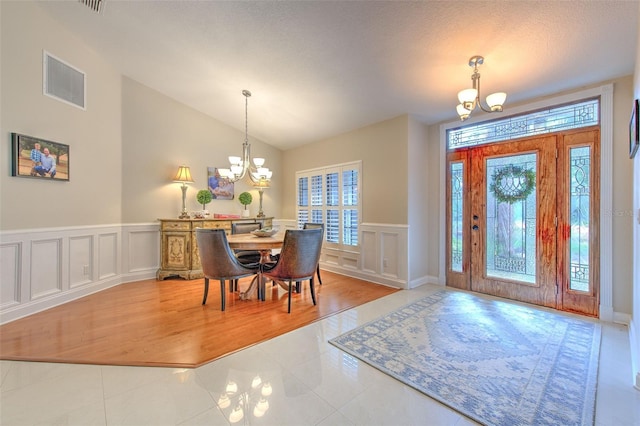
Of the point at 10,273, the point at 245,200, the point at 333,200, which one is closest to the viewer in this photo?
the point at 10,273

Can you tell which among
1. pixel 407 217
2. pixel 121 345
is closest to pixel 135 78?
pixel 121 345

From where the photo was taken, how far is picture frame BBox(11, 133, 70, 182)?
277cm

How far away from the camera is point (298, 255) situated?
306 centimetres

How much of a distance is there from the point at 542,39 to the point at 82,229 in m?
5.42

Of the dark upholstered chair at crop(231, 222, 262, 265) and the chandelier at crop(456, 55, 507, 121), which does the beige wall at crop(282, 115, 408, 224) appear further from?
the dark upholstered chair at crop(231, 222, 262, 265)

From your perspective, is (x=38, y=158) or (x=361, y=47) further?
(x=38, y=158)

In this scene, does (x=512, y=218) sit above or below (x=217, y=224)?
above

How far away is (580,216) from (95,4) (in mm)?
5647

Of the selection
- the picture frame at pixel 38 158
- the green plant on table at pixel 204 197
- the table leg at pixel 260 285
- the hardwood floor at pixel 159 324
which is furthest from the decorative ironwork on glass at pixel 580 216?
the picture frame at pixel 38 158

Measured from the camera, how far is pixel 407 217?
12.7 ft

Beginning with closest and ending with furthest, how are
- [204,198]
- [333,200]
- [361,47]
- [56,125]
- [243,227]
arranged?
1. [361,47]
2. [56,125]
3. [243,227]
4. [204,198]
5. [333,200]

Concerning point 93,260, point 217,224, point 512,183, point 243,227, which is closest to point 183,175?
point 217,224

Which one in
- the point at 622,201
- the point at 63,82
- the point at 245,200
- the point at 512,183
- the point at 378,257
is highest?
the point at 63,82

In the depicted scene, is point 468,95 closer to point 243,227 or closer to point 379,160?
point 379,160
